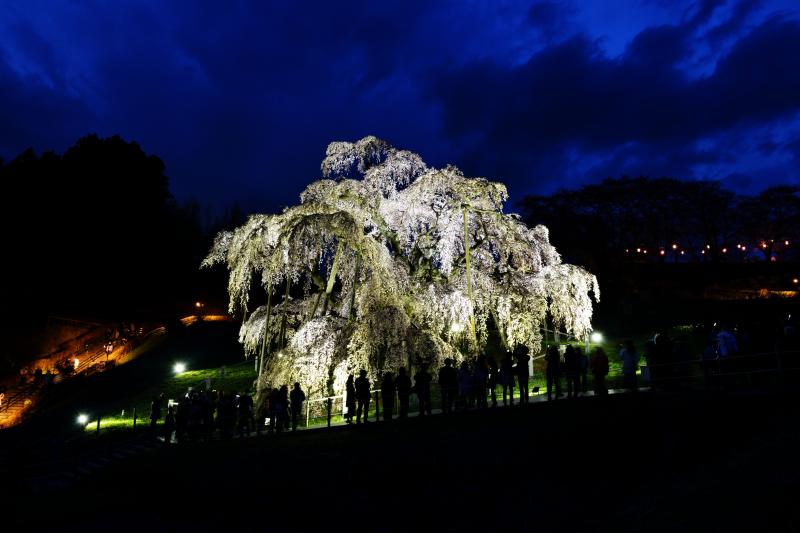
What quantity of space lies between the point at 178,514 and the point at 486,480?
19.4 feet

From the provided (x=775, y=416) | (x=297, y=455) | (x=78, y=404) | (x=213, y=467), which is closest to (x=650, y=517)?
(x=775, y=416)

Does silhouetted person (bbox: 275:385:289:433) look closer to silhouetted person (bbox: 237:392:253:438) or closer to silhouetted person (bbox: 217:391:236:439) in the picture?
silhouetted person (bbox: 237:392:253:438)

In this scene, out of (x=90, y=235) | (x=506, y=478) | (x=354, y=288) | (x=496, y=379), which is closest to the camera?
(x=506, y=478)

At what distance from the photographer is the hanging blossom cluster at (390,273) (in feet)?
61.9

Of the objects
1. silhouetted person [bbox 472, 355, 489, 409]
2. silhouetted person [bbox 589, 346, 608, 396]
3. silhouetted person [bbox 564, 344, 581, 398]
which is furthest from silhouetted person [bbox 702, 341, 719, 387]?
silhouetted person [bbox 472, 355, 489, 409]

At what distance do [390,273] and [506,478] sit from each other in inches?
441

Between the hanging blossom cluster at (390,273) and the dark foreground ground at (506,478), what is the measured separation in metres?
5.01

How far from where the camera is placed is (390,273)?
1952 centimetres

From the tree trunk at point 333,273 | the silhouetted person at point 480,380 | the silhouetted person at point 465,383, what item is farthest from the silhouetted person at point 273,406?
the silhouetted person at point 480,380

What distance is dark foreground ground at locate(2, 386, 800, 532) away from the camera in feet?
22.0

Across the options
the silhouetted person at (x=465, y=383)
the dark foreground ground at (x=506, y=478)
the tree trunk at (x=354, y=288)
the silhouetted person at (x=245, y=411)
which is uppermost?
the tree trunk at (x=354, y=288)

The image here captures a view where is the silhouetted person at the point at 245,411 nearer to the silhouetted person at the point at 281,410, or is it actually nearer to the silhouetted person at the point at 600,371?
the silhouetted person at the point at 281,410

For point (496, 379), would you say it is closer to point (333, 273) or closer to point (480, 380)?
point (480, 380)

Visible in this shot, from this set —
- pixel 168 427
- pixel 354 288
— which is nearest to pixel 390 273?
pixel 354 288
